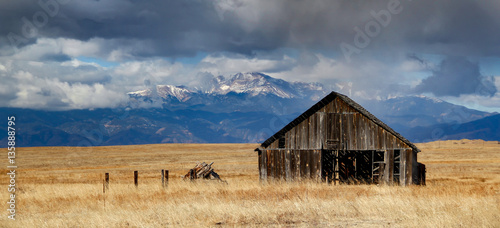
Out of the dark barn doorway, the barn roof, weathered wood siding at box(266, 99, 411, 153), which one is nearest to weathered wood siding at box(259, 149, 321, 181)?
weathered wood siding at box(266, 99, 411, 153)

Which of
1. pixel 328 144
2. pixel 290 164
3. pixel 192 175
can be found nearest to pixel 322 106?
pixel 328 144

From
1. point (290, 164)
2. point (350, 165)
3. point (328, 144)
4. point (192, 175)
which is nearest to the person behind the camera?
point (192, 175)

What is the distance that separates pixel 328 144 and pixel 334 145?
15.6 inches

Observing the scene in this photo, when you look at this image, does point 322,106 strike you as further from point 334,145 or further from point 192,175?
point 192,175

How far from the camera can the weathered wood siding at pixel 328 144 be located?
2903 centimetres

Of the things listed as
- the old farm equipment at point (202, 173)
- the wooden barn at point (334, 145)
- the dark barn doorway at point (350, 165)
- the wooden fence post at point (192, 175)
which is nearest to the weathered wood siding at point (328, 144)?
the wooden barn at point (334, 145)

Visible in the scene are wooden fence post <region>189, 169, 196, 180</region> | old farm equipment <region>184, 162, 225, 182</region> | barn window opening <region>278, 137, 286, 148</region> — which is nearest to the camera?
wooden fence post <region>189, 169, 196, 180</region>

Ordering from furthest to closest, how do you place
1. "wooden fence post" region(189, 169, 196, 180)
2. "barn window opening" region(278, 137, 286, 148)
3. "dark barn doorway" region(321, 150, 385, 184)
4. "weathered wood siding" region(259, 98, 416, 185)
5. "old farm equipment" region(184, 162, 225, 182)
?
"dark barn doorway" region(321, 150, 385, 184) < "barn window opening" region(278, 137, 286, 148) < "weathered wood siding" region(259, 98, 416, 185) < "old farm equipment" region(184, 162, 225, 182) < "wooden fence post" region(189, 169, 196, 180)

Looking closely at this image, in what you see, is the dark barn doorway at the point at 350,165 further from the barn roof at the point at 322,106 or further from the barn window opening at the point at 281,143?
the barn window opening at the point at 281,143

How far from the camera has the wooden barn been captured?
29.1 metres

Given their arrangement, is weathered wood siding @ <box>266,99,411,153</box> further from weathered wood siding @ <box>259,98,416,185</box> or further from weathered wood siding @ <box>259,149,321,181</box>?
weathered wood siding @ <box>259,149,321,181</box>

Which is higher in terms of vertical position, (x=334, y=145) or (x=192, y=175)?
(x=334, y=145)

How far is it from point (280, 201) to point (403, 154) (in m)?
13.8

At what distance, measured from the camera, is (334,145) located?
29.6 meters
